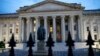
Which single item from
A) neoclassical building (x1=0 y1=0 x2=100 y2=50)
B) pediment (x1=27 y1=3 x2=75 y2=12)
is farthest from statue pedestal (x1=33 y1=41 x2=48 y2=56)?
pediment (x1=27 y1=3 x2=75 y2=12)

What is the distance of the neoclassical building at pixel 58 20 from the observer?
239ft

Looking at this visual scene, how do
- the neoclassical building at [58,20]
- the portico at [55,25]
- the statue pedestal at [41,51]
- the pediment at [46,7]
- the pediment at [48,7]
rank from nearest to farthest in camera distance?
the statue pedestal at [41,51]
the neoclassical building at [58,20]
the portico at [55,25]
the pediment at [46,7]
the pediment at [48,7]

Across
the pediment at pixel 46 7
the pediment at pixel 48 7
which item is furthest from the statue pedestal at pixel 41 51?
the pediment at pixel 48 7

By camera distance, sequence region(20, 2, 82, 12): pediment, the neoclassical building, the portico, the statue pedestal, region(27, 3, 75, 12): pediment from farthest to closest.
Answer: region(27, 3, 75, 12): pediment, region(20, 2, 82, 12): pediment, the portico, the neoclassical building, the statue pedestal

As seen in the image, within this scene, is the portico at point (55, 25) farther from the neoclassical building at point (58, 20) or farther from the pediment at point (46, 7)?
the pediment at point (46, 7)

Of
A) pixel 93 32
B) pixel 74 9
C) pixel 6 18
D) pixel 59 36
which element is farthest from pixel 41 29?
pixel 6 18

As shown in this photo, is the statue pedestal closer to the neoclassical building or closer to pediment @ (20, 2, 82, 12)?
the neoclassical building

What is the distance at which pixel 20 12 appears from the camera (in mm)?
76500

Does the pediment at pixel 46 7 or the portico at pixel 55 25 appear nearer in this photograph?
the portico at pixel 55 25

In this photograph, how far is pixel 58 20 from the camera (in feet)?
259

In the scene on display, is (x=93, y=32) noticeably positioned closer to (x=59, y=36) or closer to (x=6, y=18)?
(x=59, y=36)

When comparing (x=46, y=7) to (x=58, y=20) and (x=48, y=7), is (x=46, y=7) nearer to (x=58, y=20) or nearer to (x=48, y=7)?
(x=48, y=7)

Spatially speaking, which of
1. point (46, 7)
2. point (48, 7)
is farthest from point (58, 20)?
point (46, 7)

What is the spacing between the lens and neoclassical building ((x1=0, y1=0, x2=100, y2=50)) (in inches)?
2872
